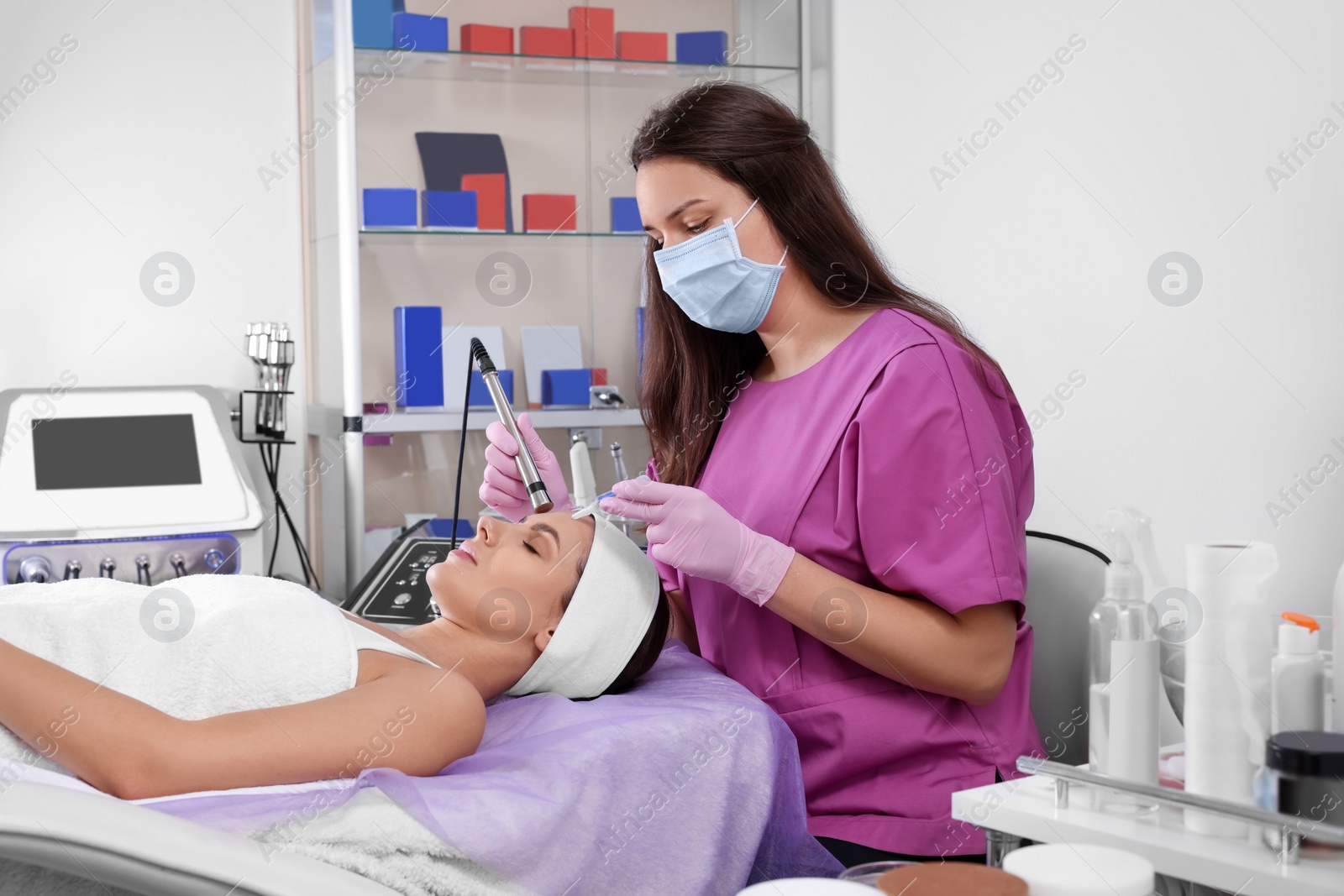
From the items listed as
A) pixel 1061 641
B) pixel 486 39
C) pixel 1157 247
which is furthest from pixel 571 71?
pixel 1061 641

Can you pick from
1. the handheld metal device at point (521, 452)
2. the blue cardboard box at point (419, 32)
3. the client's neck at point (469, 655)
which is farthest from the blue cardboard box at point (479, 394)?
the client's neck at point (469, 655)

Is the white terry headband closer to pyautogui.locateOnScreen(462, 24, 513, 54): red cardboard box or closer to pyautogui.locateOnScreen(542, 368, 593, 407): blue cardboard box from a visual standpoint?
pyautogui.locateOnScreen(542, 368, 593, 407): blue cardboard box

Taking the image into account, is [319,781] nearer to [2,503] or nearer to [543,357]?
[2,503]

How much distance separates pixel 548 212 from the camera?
248cm

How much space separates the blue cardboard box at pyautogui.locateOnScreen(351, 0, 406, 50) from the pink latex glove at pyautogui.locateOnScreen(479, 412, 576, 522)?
1072 mm

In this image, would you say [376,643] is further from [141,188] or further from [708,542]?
[141,188]

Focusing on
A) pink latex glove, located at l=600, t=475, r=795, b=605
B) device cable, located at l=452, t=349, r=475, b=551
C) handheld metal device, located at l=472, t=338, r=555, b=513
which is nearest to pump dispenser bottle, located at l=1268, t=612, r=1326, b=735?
pink latex glove, located at l=600, t=475, r=795, b=605

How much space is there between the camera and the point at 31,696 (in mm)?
930

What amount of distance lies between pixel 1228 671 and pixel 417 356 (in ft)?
6.07

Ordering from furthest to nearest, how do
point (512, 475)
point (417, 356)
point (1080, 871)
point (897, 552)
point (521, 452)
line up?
point (417, 356)
point (512, 475)
point (521, 452)
point (897, 552)
point (1080, 871)

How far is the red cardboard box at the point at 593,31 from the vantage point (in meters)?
2.49

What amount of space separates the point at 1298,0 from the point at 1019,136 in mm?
507

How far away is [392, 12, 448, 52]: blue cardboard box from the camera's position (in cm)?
230

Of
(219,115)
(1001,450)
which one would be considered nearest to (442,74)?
(219,115)
